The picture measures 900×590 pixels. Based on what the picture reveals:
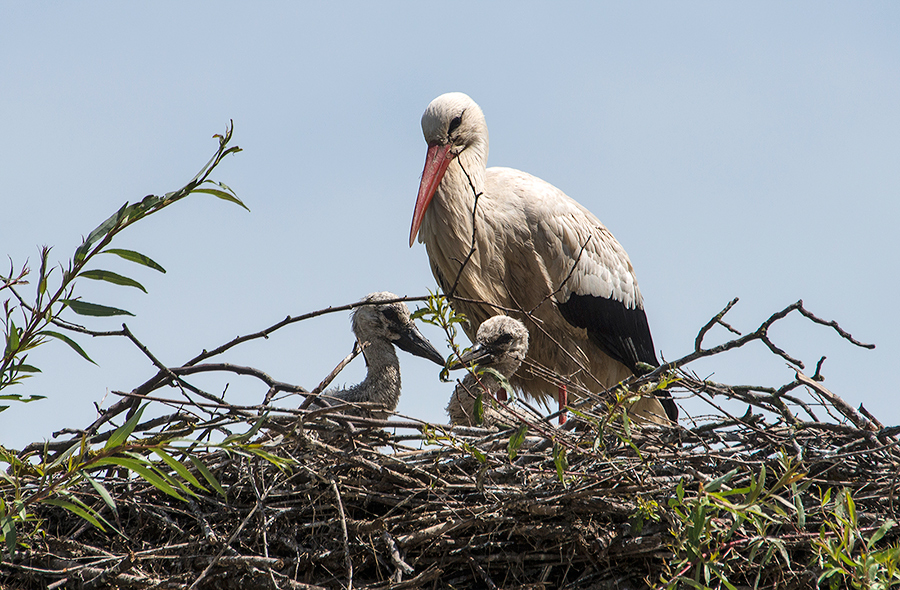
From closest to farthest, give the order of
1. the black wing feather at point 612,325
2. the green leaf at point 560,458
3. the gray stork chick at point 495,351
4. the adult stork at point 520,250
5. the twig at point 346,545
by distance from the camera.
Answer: the green leaf at point 560,458, the twig at point 346,545, the gray stork chick at point 495,351, the adult stork at point 520,250, the black wing feather at point 612,325

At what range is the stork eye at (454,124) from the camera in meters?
3.66

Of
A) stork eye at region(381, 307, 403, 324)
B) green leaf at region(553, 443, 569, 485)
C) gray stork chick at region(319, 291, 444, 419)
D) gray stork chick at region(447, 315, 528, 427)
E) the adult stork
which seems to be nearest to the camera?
green leaf at region(553, 443, 569, 485)

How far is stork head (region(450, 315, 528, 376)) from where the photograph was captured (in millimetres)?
2986

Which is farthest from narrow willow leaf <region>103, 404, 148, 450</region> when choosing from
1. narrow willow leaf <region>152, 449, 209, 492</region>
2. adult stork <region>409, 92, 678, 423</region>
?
adult stork <region>409, 92, 678, 423</region>

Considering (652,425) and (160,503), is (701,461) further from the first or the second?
(160,503)

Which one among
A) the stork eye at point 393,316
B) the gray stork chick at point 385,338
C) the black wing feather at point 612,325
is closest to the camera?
the gray stork chick at point 385,338

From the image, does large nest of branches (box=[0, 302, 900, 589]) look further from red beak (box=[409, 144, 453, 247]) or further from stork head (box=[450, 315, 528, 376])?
red beak (box=[409, 144, 453, 247])

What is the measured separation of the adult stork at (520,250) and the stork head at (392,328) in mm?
367

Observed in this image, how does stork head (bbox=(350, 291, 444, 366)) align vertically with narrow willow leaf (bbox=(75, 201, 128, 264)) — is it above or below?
above

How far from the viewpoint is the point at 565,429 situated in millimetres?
2289

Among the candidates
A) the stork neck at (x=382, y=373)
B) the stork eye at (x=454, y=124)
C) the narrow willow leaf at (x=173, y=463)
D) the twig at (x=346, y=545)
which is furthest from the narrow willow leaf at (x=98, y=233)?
the stork eye at (x=454, y=124)

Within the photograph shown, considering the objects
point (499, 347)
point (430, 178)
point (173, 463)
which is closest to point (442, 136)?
point (430, 178)

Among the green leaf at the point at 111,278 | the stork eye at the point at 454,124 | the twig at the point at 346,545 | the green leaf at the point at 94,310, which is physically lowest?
the twig at the point at 346,545

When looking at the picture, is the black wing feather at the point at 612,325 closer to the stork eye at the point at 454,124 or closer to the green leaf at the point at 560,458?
the stork eye at the point at 454,124
